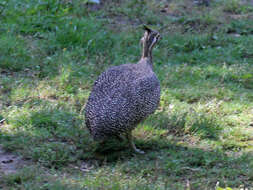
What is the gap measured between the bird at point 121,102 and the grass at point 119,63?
14.5 inches

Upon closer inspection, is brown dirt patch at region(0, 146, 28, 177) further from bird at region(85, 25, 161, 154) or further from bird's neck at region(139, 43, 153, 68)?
bird's neck at region(139, 43, 153, 68)

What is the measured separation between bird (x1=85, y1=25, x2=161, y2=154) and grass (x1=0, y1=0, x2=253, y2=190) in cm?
37

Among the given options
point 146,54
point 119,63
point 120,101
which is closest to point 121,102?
point 120,101

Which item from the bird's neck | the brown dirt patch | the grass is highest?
the bird's neck

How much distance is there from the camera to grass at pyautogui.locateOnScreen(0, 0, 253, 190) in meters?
4.75

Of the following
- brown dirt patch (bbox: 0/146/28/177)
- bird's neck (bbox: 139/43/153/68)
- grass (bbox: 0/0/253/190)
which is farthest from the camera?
bird's neck (bbox: 139/43/153/68)

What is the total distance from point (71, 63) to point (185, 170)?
286cm

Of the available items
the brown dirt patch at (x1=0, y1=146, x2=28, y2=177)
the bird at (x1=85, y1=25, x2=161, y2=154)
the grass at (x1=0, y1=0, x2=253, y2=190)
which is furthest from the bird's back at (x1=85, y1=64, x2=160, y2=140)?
the brown dirt patch at (x1=0, y1=146, x2=28, y2=177)

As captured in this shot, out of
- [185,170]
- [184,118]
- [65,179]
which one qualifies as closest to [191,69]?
[184,118]

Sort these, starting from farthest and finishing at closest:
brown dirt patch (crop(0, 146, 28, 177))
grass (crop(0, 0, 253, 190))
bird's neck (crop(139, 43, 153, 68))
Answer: bird's neck (crop(139, 43, 153, 68)), grass (crop(0, 0, 253, 190)), brown dirt patch (crop(0, 146, 28, 177))

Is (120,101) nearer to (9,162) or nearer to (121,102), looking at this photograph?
(121,102)

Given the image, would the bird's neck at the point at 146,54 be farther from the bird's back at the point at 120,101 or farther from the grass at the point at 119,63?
the grass at the point at 119,63

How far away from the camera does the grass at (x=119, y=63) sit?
475 centimetres

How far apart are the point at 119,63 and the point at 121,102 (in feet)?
8.56
